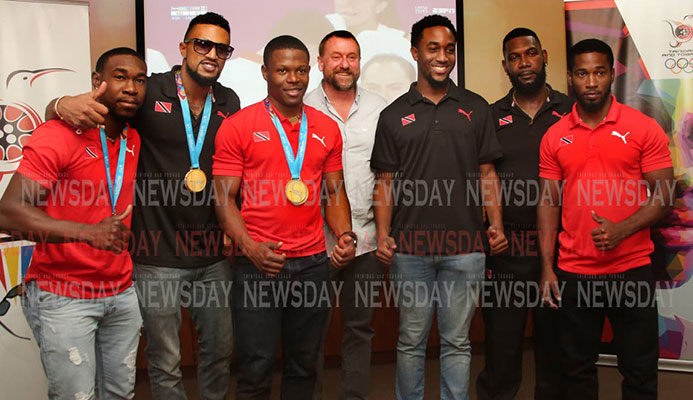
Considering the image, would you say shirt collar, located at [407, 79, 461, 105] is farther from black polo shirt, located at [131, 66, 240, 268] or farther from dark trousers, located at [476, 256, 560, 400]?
black polo shirt, located at [131, 66, 240, 268]

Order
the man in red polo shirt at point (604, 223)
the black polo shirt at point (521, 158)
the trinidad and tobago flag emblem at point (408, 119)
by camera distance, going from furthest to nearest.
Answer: the black polo shirt at point (521, 158) → the trinidad and tobago flag emblem at point (408, 119) → the man in red polo shirt at point (604, 223)

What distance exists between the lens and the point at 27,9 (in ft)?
11.3

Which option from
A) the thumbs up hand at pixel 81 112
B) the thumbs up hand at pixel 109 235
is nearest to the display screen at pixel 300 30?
the thumbs up hand at pixel 81 112

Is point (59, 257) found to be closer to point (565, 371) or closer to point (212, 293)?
point (212, 293)

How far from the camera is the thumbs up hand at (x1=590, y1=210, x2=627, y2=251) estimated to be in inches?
92.8

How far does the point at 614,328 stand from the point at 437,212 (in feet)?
3.38

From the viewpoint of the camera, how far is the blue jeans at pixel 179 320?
7.82 ft

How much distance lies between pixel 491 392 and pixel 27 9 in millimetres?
3843

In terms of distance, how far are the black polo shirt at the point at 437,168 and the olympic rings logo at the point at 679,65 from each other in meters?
2.02

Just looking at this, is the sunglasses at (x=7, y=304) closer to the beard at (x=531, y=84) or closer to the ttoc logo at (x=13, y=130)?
the ttoc logo at (x=13, y=130)

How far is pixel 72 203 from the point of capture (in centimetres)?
199

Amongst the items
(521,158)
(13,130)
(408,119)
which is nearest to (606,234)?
(521,158)

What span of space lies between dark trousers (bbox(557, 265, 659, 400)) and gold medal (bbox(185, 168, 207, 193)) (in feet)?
5.98

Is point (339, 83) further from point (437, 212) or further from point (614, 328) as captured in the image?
point (614, 328)
